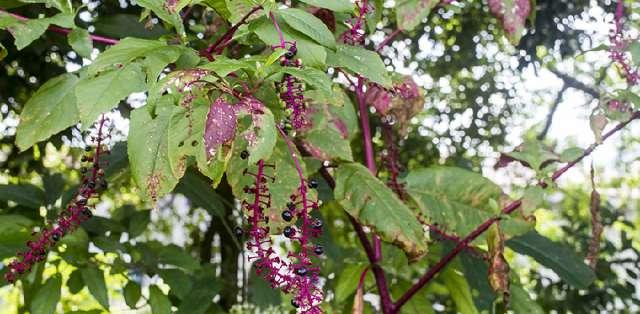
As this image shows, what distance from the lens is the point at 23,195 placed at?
1.47 metres

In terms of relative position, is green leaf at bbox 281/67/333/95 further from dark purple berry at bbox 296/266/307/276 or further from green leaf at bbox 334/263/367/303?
green leaf at bbox 334/263/367/303

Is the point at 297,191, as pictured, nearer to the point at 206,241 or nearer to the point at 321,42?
the point at 321,42

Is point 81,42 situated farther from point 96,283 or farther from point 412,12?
point 96,283

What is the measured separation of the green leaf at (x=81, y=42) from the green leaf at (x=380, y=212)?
38 centimetres

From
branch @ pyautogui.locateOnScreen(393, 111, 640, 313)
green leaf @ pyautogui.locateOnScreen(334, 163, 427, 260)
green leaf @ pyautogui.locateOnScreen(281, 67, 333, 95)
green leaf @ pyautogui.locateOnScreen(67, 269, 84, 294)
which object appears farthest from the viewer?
green leaf @ pyautogui.locateOnScreen(67, 269, 84, 294)

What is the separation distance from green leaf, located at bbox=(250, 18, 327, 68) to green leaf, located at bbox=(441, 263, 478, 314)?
880mm

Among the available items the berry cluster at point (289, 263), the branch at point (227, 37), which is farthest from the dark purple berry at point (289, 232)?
the branch at point (227, 37)

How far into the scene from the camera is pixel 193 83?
2.10 feet

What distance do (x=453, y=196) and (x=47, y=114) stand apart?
2.24 feet

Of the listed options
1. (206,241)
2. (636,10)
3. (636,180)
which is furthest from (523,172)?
(636,180)

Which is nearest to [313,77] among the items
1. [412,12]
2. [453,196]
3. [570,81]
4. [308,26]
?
[308,26]

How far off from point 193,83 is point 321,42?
0.50ft

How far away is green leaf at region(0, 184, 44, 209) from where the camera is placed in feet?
4.67

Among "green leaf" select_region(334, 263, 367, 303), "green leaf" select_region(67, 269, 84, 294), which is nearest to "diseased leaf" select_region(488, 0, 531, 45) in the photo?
"green leaf" select_region(334, 263, 367, 303)
